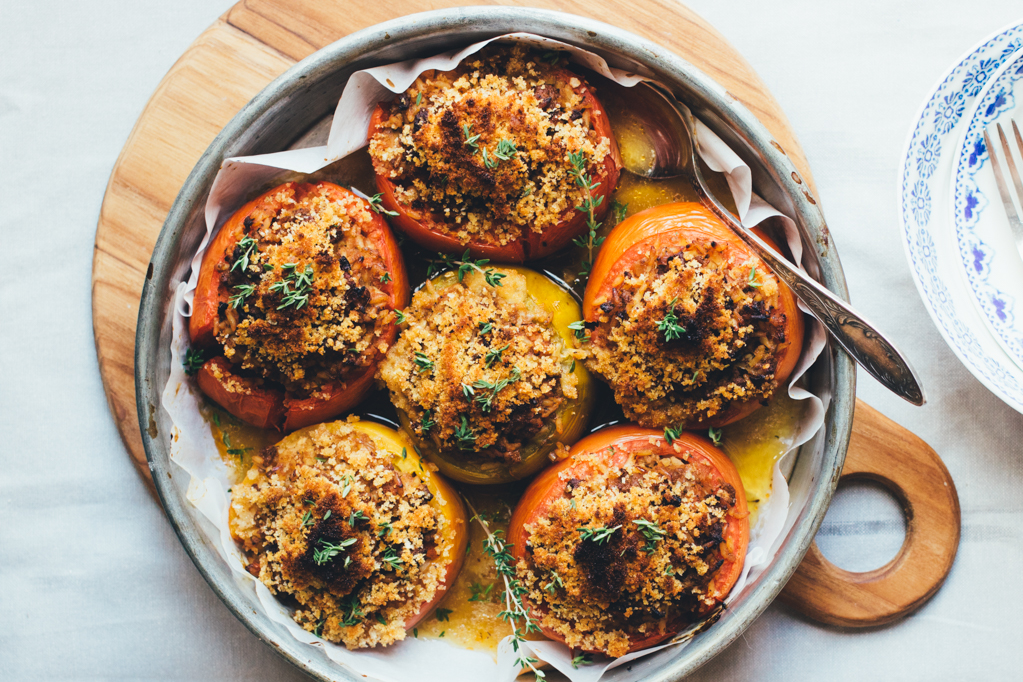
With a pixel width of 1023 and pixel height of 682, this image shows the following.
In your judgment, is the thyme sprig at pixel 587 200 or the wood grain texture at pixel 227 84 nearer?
the thyme sprig at pixel 587 200

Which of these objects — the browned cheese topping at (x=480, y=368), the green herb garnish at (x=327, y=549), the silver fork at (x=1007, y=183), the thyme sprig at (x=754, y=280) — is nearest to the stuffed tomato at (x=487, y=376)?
the browned cheese topping at (x=480, y=368)

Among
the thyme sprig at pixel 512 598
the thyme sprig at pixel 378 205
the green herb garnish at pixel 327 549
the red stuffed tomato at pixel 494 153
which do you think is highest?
the red stuffed tomato at pixel 494 153

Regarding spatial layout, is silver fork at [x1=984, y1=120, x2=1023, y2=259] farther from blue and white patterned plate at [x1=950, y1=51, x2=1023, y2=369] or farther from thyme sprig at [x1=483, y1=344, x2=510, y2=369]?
thyme sprig at [x1=483, y1=344, x2=510, y2=369]

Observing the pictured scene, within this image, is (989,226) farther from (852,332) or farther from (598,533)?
(598,533)

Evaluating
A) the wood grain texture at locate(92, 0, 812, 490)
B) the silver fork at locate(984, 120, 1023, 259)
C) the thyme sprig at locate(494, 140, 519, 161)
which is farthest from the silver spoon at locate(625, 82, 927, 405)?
the silver fork at locate(984, 120, 1023, 259)

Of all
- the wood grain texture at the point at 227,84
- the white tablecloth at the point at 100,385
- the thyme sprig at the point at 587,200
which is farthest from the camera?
the white tablecloth at the point at 100,385

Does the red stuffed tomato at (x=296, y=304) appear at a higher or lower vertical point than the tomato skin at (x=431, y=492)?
higher

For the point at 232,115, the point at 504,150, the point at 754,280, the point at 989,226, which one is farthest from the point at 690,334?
the point at 232,115

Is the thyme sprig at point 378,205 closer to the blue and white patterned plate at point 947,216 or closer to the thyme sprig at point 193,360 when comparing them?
the thyme sprig at point 193,360
